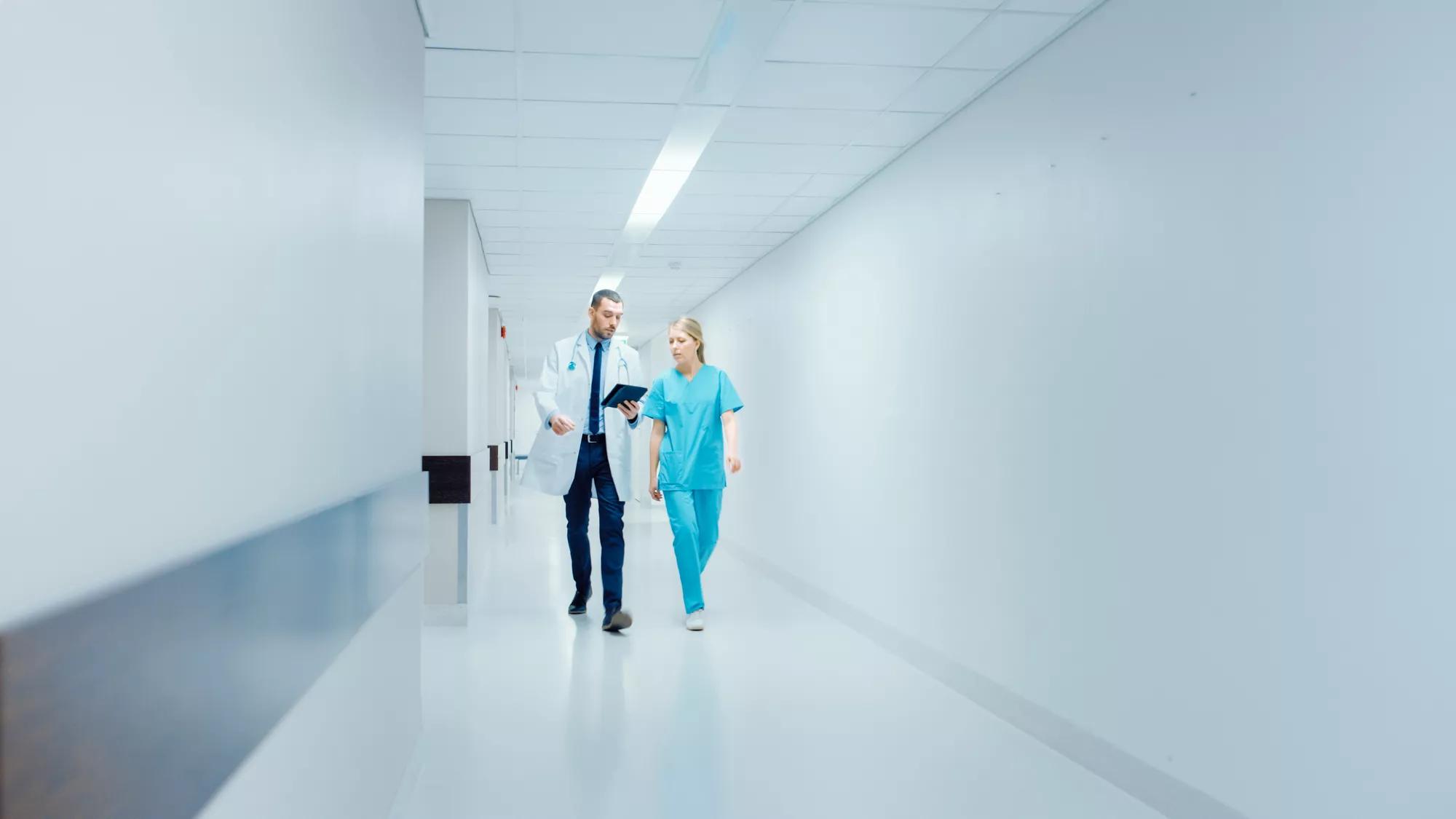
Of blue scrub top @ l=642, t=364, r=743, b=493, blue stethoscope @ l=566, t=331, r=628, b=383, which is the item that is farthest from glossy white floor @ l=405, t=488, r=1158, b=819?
blue stethoscope @ l=566, t=331, r=628, b=383

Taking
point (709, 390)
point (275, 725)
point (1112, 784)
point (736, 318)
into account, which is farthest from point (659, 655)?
point (736, 318)

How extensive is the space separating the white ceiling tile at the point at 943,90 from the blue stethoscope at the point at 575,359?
183cm

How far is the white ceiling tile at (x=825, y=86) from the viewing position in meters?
3.36

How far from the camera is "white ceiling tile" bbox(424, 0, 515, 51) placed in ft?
9.25

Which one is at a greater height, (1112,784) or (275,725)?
(275,725)

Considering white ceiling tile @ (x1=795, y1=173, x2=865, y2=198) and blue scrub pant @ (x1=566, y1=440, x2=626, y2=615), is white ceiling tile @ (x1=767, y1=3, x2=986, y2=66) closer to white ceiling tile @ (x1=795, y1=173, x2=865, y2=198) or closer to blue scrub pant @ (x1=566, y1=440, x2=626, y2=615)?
white ceiling tile @ (x1=795, y1=173, x2=865, y2=198)

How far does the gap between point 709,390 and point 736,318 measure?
3.21 meters

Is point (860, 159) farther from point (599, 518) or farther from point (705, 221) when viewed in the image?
point (599, 518)

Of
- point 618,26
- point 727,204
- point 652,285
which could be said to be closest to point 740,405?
point 727,204

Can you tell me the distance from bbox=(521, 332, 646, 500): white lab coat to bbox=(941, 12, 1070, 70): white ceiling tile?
216cm

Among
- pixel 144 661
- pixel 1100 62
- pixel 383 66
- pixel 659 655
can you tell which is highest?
pixel 1100 62

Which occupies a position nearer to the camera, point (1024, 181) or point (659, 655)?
point (1024, 181)

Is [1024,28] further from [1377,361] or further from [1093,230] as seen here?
[1377,361]

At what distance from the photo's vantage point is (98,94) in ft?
2.40
